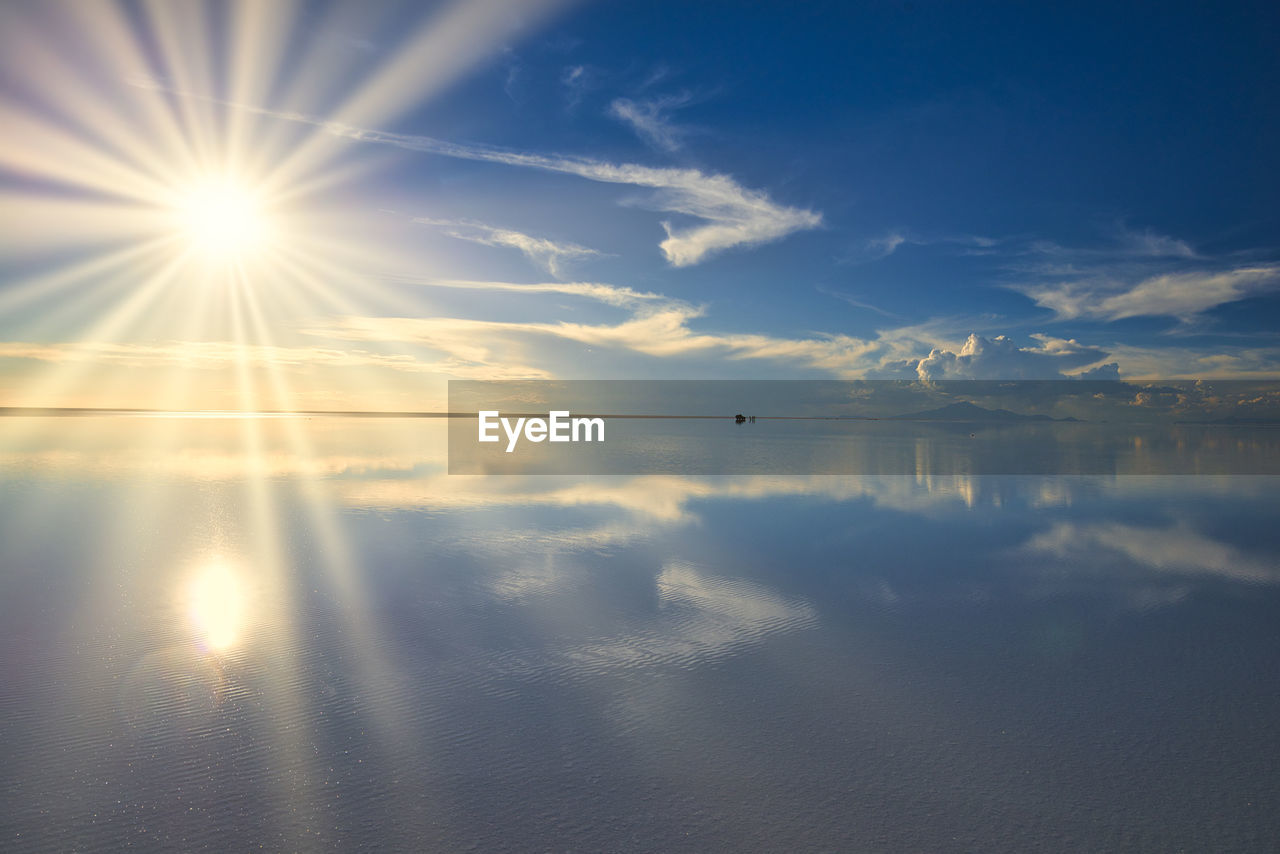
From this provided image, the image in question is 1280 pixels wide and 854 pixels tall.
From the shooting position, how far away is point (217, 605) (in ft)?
32.1

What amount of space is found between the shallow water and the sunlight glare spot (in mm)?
116

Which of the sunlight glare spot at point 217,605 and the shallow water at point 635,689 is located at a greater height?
the sunlight glare spot at point 217,605

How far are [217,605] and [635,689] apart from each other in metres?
6.64

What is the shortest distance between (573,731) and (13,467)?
110ft

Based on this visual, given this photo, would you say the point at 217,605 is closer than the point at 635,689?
No

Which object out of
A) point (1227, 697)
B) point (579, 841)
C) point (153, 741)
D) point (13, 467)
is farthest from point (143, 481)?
point (1227, 697)

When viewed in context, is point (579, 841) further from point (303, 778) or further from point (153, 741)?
point (153, 741)

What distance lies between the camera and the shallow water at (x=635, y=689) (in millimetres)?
4859

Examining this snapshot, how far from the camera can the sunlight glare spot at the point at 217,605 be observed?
8.50 meters

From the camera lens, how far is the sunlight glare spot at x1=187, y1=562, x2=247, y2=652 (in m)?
8.50

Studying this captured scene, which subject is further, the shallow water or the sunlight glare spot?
the sunlight glare spot

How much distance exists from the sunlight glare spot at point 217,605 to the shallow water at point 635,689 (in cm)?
12

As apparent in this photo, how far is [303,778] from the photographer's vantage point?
5289 millimetres

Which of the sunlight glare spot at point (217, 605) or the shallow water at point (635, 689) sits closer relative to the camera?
the shallow water at point (635, 689)
